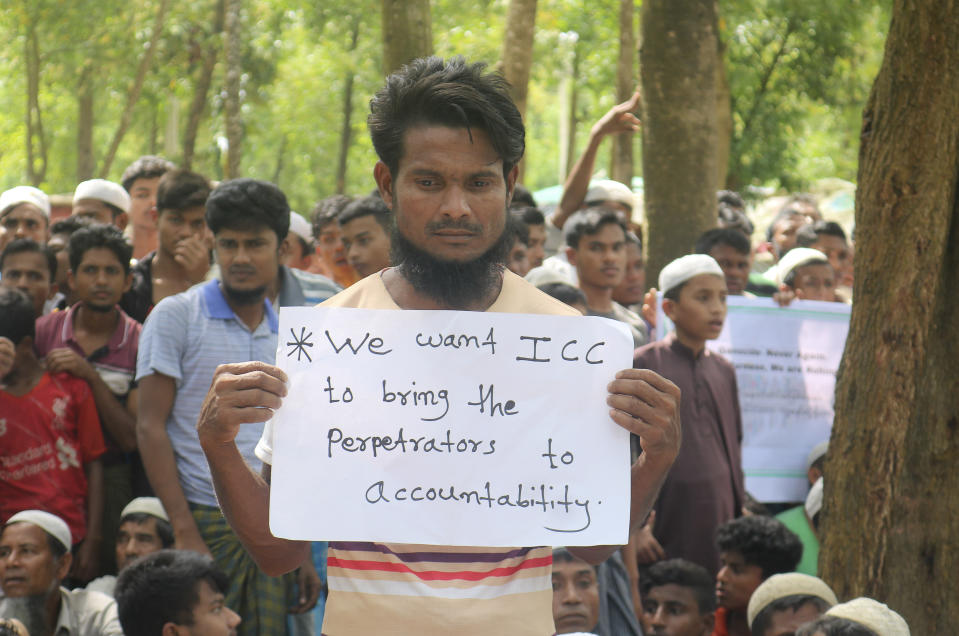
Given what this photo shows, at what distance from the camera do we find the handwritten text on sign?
8.54 ft

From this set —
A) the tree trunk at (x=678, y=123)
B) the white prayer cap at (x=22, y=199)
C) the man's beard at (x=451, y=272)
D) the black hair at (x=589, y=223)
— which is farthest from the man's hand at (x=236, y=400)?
the tree trunk at (x=678, y=123)

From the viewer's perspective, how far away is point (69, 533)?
5488mm

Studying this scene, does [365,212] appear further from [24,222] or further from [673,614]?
[673,614]

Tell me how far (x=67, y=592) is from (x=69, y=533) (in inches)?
10.0

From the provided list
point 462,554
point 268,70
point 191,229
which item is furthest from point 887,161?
point 268,70

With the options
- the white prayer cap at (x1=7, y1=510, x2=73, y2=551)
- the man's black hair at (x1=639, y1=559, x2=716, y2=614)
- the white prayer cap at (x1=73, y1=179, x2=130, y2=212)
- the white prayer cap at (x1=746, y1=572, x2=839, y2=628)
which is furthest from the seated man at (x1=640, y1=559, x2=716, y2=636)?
the white prayer cap at (x1=73, y1=179, x2=130, y2=212)

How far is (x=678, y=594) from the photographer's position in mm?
5980

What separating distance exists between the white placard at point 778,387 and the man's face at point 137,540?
306 cm

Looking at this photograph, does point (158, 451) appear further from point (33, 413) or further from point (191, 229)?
point (191, 229)

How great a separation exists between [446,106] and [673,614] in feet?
13.2

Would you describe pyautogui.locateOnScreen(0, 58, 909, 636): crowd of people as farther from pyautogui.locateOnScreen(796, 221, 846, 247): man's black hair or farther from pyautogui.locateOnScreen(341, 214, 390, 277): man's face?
pyautogui.locateOnScreen(796, 221, 846, 247): man's black hair

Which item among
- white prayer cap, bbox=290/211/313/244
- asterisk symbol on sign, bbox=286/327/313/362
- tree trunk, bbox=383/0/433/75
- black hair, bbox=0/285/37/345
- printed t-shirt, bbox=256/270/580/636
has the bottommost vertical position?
printed t-shirt, bbox=256/270/580/636

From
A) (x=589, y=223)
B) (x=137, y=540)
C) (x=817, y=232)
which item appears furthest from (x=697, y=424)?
(x=817, y=232)

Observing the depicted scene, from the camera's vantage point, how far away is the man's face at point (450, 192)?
8.62 ft
